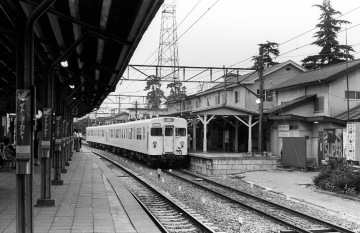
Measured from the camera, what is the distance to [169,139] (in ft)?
77.0

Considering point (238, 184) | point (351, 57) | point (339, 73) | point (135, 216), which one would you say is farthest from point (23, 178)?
point (351, 57)

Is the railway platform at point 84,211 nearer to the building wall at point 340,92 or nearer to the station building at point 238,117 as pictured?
the building wall at point 340,92

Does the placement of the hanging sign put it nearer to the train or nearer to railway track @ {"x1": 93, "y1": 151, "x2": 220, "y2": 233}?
railway track @ {"x1": 93, "y1": 151, "x2": 220, "y2": 233}

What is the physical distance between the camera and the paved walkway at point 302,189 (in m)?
11.5

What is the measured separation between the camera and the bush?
546 inches

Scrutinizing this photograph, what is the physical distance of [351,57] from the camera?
41469 mm

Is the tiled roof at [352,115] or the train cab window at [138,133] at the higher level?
the tiled roof at [352,115]

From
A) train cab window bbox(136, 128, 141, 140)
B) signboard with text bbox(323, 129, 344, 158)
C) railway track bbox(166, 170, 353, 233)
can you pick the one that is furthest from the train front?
railway track bbox(166, 170, 353, 233)

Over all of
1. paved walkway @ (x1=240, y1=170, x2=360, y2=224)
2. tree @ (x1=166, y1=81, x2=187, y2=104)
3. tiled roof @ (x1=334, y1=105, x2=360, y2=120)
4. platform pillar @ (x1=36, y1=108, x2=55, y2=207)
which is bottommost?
paved walkway @ (x1=240, y1=170, x2=360, y2=224)

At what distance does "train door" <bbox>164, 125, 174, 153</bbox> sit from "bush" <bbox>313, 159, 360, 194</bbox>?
9316mm

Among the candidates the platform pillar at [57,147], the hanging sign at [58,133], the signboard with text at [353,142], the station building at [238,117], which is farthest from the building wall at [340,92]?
the hanging sign at [58,133]

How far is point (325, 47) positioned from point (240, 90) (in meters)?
13.0

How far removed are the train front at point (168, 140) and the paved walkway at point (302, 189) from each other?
430 cm

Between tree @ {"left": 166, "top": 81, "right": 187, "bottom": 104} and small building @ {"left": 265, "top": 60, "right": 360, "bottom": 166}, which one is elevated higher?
tree @ {"left": 166, "top": 81, "right": 187, "bottom": 104}
